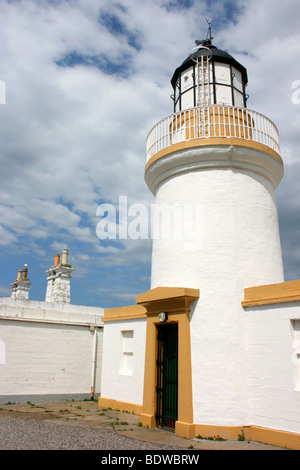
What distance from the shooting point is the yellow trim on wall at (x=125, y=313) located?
33.4ft

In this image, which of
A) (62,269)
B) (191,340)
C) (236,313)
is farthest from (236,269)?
(62,269)

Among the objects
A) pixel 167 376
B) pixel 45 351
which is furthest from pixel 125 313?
pixel 45 351

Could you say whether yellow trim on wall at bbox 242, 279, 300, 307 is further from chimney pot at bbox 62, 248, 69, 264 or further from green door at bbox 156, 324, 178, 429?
chimney pot at bbox 62, 248, 69, 264

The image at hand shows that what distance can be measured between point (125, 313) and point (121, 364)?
59.1 inches

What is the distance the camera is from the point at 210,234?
837cm

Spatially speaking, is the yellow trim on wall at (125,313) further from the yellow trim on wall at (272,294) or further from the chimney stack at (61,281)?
the chimney stack at (61,281)

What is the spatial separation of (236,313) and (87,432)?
4049mm

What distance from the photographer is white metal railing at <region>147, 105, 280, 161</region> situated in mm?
8852

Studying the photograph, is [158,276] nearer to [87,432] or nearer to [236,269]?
[236,269]

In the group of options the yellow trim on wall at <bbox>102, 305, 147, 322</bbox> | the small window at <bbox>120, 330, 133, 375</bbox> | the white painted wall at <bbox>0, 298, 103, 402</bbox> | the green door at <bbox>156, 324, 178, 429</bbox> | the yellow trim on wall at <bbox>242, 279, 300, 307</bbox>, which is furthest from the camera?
the white painted wall at <bbox>0, 298, 103, 402</bbox>

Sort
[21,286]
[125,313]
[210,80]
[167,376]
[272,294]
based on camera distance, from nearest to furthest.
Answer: [272,294], [167,376], [210,80], [125,313], [21,286]

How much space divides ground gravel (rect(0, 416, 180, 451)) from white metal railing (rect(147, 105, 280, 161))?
6841 mm

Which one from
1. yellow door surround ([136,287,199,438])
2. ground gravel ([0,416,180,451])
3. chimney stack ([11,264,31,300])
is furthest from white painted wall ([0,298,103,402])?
chimney stack ([11,264,31,300])

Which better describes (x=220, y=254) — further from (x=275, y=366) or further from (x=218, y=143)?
(x=218, y=143)
